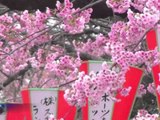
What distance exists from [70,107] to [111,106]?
409 mm

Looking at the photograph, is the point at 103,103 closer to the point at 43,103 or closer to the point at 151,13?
the point at 43,103

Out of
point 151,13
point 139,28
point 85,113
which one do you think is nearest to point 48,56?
point 85,113

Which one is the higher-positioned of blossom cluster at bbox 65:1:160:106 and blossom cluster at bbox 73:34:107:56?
blossom cluster at bbox 73:34:107:56

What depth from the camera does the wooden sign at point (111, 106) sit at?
10.5 feet

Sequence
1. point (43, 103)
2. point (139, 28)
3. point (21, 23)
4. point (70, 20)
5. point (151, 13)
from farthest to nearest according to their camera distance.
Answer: point (21, 23), point (43, 103), point (70, 20), point (139, 28), point (151, 13)

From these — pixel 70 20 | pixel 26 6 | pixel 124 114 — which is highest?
pixel 26 6

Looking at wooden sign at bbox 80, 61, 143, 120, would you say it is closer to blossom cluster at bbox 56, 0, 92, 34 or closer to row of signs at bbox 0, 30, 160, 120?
row of signs at bbox 0, 30, 160, 120

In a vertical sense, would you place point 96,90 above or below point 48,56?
below

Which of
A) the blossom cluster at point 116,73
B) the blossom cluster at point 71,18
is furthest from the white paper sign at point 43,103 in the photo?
the blossom cluster at point 116,73

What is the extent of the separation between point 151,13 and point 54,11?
4.42 ft

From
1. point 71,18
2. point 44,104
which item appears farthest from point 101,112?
point 71,18

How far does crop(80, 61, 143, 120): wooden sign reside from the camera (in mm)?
3195

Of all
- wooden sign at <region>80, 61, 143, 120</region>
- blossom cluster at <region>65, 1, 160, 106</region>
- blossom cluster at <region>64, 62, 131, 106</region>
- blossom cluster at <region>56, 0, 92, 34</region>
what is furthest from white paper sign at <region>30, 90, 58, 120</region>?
blossom cluster at <region>64, 62, 131, 106</region>

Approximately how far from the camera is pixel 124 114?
10.8 ft
